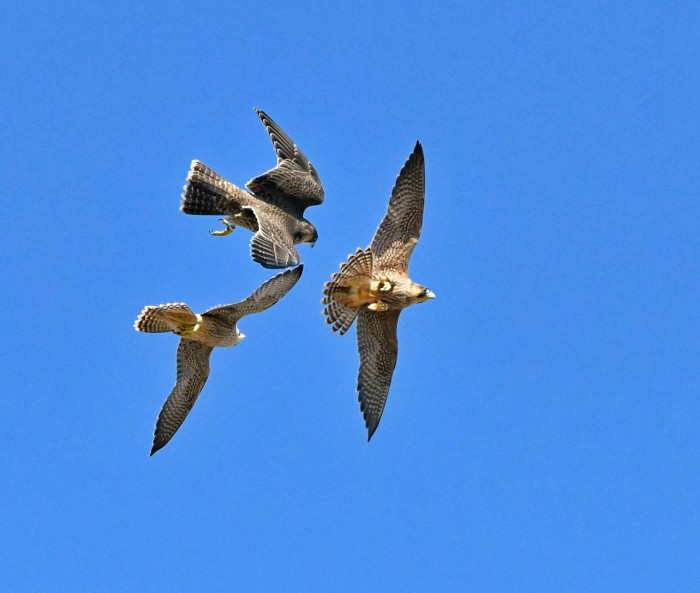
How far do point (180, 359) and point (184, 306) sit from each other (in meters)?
1.35

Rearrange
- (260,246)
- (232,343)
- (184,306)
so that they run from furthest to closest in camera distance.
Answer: (232,343), (184,306), (260,246)

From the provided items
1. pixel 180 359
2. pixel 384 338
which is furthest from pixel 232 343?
pixel 384 338

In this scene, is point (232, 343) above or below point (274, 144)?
below

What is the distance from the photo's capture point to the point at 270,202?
46.8 ft

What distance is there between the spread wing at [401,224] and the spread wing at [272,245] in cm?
112

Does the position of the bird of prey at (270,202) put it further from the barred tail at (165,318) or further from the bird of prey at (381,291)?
the barred tail at (165,318)

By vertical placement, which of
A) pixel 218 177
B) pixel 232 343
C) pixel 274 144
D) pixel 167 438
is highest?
pixel 274 144

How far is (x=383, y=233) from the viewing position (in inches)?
563

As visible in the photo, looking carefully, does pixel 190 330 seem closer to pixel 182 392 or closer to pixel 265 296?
pixel 265 296

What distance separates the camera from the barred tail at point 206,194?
44.7ft

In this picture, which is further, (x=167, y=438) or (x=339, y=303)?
(x=167, y=438)

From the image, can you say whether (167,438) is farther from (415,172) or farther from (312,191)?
(415,172)

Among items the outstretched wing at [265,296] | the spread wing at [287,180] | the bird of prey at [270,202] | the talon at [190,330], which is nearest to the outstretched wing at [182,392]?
the talon at [190,330]

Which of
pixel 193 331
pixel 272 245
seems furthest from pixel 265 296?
pixel 193 331
